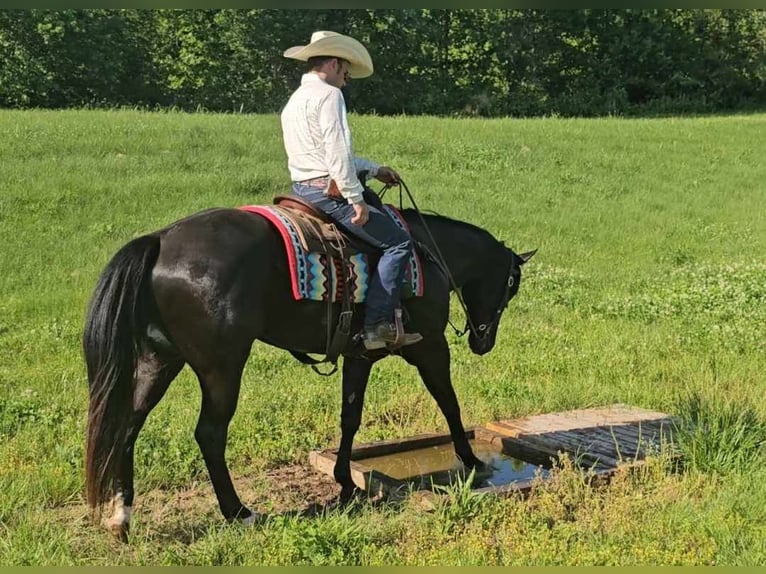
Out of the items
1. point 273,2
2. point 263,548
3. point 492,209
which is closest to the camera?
point 263,548

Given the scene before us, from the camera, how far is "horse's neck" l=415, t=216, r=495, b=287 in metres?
6.50

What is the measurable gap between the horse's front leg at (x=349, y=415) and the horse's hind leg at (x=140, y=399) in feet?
4.33

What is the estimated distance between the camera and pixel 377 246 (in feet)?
18.6

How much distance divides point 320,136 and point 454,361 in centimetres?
442

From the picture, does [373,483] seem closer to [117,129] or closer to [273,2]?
[273,2]

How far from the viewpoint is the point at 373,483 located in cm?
603

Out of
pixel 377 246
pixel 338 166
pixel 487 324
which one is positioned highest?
pixel 338 166

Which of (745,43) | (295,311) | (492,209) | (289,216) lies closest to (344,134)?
(289,216)

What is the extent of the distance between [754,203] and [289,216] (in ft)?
56.6

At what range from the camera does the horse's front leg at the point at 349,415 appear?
607 cm

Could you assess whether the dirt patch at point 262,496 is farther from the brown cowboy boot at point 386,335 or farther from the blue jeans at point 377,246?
the blue jeans at point 377,246

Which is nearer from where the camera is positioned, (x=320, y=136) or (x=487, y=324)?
(x=320, y=136)

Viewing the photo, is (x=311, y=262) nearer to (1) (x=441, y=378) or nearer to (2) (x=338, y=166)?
(2) (x=338, y=166)

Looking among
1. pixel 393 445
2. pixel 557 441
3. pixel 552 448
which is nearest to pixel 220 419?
pixel 393 445
